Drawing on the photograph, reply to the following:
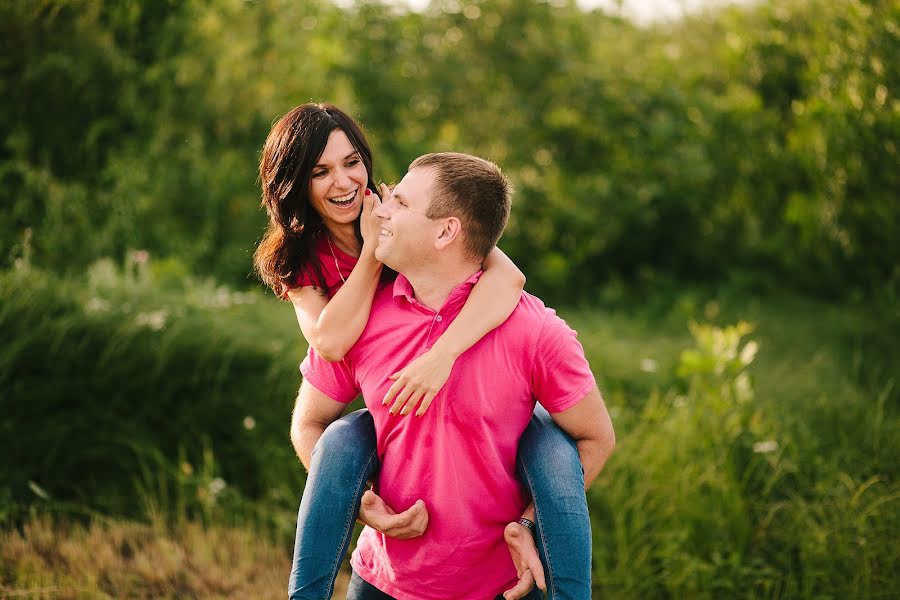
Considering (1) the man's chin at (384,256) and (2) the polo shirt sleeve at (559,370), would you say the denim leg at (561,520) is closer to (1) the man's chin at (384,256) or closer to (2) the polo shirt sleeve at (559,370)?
(2) the polo shirt sleeve at (559,370)

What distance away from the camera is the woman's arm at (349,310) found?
228 cm

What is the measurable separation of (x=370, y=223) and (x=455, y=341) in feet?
1.77

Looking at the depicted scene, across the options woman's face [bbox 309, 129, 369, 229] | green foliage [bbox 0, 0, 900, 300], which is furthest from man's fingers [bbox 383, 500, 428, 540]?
green foliage [bbox 0, 0, 900, 300]

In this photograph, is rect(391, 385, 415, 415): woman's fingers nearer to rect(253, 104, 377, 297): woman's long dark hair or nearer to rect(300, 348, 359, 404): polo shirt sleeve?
rect(300, 348, 359, 404): polo shirt sleeve

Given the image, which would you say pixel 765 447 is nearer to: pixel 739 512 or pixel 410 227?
pixel 739 512

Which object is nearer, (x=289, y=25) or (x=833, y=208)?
(x=833, y=208)

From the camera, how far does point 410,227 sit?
87.3 inches

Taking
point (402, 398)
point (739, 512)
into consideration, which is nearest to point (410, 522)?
point (402, 398)

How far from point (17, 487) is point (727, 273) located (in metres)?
7.52

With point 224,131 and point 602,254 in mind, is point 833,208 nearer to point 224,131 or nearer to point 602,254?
point 602,254

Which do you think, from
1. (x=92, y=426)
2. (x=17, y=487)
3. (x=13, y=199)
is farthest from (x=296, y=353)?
(x=13, y=199)

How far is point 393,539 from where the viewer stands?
2291 millimetres

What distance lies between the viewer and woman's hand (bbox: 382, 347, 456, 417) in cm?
209

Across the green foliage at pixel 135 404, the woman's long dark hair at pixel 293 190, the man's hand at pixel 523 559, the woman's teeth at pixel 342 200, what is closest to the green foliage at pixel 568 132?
the green foliage at pixel 135 404
